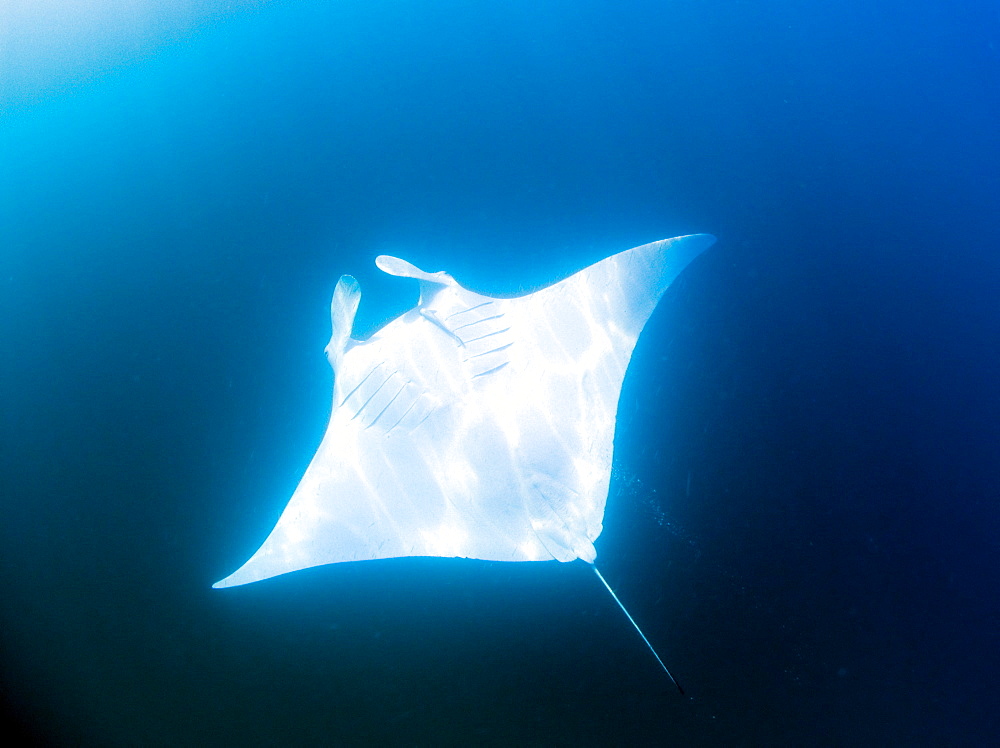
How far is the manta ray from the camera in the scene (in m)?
1.63

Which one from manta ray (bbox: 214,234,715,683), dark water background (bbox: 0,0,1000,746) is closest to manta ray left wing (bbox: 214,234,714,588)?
manta ray (bbox: 214,234,715,683)

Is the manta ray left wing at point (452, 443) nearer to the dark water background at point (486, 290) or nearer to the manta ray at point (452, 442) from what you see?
the manta ray at point (452, 442)

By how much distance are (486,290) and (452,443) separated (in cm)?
76

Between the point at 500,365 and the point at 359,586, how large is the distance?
121 cm

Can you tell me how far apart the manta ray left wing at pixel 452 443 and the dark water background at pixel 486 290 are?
1.37 feet

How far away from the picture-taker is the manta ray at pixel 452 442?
163cm

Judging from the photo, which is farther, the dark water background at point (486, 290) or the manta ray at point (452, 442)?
the dark water background at point (486, 290)

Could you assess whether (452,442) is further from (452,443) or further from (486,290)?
(486,290)

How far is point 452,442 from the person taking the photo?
1.66 m

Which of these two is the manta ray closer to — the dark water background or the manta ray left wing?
the manta ray left wing

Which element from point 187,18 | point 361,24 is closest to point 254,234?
point 361,24

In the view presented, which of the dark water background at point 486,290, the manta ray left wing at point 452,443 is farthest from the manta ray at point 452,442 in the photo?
the dark water background at point 486,290

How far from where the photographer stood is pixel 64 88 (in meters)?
2.50

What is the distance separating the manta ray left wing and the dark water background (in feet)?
1.37
